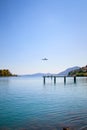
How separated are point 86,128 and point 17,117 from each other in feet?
27.9

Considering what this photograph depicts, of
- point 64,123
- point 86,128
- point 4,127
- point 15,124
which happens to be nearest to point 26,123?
point 15,124

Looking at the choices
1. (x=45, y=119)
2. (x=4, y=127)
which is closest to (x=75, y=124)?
(x=45, y=119)

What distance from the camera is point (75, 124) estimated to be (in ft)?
57.7

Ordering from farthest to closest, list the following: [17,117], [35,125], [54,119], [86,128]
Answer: [17,117] < [54,119] < [35,125] < [86,128]

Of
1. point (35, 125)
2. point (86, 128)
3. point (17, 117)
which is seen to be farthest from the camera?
point (17, 117)

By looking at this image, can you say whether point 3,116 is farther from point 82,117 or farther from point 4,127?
point 82,117

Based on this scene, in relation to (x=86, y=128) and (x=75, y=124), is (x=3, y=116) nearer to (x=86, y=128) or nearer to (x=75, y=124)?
(x=75, y=124)

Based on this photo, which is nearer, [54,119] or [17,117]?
[54,119]

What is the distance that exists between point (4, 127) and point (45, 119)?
15.3 feet

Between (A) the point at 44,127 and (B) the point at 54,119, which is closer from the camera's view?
(A) the point at 44,127

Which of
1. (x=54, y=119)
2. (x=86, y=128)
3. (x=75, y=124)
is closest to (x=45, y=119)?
(x=54, y=119)

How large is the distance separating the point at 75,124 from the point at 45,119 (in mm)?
3574

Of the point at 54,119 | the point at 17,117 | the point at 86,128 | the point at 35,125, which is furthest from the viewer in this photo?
the point at 17,117

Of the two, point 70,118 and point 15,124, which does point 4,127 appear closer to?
point 15,124
